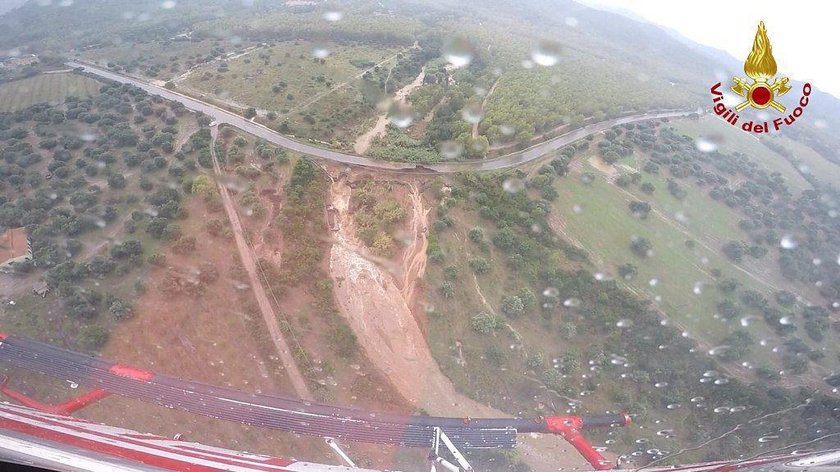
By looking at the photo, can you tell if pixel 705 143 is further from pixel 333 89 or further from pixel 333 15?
pixel 333 15

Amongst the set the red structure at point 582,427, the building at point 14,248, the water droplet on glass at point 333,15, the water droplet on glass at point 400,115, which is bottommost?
the red structure at point 582,427

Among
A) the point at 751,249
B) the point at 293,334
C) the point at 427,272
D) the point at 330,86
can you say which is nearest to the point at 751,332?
the point at 751,249

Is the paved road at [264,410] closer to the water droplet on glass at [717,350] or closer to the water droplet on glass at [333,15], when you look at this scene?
the water droplet on glass at [717,350]

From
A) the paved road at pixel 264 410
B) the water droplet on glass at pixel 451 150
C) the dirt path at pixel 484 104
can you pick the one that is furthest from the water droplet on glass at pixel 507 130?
the paved road at pixel 264 410

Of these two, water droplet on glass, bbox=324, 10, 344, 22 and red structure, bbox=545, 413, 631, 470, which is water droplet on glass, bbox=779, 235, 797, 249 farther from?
water droplet on glass, bbox=324, 10, 344, 22

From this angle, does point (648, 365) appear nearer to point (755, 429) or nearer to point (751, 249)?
point (755, 429)

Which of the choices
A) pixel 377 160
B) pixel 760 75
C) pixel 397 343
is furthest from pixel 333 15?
pixel 760 75

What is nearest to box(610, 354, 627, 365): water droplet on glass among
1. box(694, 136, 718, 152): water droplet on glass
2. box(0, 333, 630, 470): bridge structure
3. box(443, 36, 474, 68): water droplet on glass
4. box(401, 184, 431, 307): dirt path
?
box(0, 333, 630, 470): bridge structure
